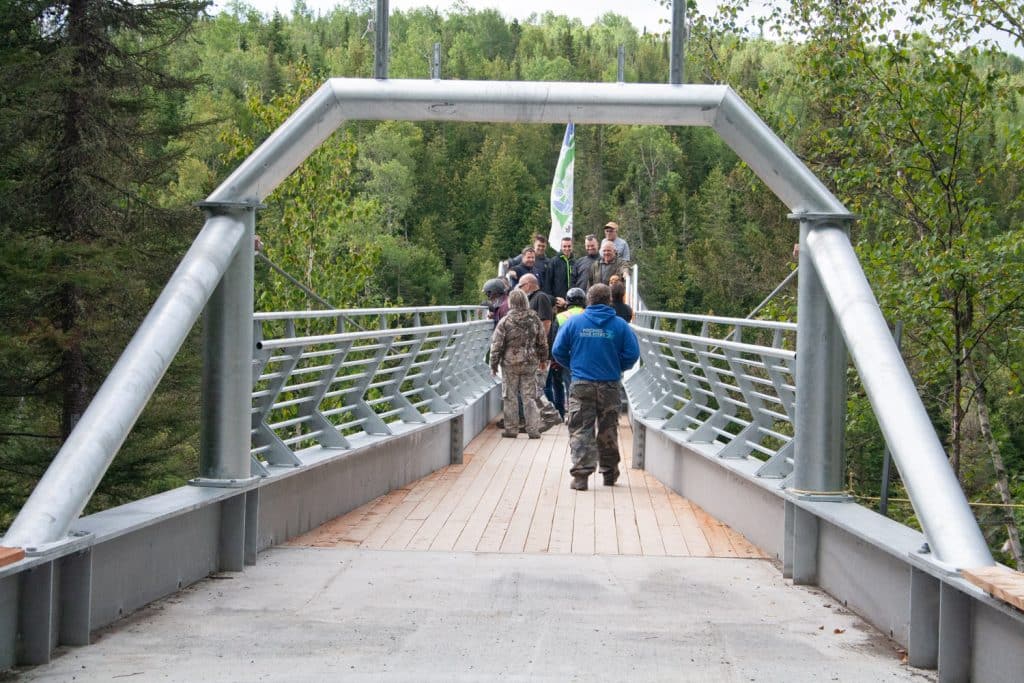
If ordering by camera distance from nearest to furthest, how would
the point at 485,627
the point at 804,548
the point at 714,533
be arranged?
1. the point at 485,627
2. the point at 804,548
3. the point at 714,533

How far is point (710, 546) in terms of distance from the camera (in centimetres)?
866

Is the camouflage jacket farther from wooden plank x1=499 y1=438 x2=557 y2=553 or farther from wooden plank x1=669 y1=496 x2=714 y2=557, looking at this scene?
wooden plank x1=669 y1=496 x2=714 y2=557

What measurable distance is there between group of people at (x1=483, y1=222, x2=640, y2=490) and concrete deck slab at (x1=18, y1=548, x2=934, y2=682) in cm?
377

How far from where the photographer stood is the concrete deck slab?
511 centimetres

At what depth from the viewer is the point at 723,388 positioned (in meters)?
10.1

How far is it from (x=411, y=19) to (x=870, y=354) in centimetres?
475

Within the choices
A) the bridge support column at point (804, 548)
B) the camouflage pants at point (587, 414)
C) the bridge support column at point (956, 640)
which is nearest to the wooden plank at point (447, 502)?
the camouflage pants at point (587, 414)

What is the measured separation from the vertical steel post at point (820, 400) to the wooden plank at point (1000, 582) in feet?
6.97

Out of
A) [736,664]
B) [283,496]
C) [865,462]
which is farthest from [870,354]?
[865,462]

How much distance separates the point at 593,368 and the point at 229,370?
4.80 meters

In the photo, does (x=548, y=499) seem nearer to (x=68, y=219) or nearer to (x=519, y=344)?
(x=519, y=344)

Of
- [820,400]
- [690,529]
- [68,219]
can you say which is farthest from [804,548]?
[68,219]

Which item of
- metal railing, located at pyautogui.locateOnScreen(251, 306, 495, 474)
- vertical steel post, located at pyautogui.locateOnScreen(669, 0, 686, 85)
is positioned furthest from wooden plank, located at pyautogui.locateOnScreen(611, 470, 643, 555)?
vertical steel post, located at pyautogui.locateOnScreen(669, 0, 686, 85)

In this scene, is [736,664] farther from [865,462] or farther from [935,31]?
[865,462]
